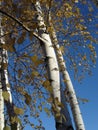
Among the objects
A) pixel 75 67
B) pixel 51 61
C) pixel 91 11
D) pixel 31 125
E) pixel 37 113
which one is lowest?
pixel 51 61

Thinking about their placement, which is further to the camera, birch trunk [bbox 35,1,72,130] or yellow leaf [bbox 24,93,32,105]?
birch trunk [bbox 35,1,72,130]

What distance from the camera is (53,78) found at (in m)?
4.79

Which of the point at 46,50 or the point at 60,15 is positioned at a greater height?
the point at 60,15

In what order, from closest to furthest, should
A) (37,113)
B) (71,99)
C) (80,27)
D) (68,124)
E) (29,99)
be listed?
(29,99)
(68,124)
(71,99)
(37,113)
(80,27)

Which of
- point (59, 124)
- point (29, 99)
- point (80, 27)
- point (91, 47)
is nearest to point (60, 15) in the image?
point (80, 27)

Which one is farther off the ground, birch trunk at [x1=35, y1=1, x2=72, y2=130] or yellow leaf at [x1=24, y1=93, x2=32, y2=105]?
birch trunk at [x1=35, y1=1, x2=72, y2=130]

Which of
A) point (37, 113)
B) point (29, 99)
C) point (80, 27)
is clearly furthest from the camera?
point (80, 27)

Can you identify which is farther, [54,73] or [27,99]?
[54,73]

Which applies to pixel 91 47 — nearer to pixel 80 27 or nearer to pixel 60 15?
pixel 80 27

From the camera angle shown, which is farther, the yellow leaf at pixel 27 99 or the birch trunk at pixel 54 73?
the birch trunk at pixel 54 73

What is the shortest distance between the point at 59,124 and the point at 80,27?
868 cm

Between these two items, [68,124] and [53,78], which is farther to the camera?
[53,78]

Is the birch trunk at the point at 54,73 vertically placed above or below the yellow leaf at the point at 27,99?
above

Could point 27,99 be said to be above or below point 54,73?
below
